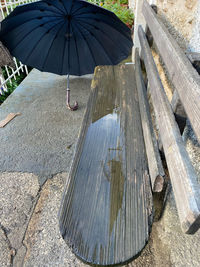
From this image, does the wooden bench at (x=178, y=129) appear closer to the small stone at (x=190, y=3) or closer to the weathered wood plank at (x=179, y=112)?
the weathered wood plank at (x=179, y=112)

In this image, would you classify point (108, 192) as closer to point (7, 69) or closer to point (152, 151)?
point (152, 151)

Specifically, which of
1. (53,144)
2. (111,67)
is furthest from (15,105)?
(111,67)

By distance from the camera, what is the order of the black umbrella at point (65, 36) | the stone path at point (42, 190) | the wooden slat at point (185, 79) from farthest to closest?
the black umbrella at point (65, 36) < the stone path at point (42, 190) < the wooden slat at point (185, 79)

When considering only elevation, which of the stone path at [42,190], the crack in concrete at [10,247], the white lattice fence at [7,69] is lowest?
the crack in concrete at [10,247]

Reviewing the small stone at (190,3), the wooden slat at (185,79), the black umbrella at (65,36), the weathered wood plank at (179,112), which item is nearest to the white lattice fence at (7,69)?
the black umbrella at (65,36)

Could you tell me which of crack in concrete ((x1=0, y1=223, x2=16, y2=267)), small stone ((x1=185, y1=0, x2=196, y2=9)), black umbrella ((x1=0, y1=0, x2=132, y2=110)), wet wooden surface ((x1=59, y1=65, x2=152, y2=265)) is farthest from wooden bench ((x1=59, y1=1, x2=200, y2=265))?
crack in concrete ((x1=0, y1=223, x2=16, y2=267))

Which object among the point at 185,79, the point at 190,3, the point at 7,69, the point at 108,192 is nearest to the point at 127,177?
the point at 108,192

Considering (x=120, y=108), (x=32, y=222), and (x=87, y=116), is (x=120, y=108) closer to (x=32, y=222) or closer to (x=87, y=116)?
(x=87, y=116)

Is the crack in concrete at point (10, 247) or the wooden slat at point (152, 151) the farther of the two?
the crack in concrete at point (10, 247)

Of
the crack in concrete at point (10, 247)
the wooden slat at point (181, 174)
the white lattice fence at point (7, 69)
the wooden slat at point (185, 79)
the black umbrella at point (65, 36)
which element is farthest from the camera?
the white lattice fence at point (7, 69)

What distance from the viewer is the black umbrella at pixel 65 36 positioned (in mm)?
2160

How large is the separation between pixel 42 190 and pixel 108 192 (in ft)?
3.86

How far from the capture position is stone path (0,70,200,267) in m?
1.46

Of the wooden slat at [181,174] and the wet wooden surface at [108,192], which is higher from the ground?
the wooden slat at [181,174]
